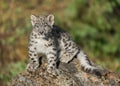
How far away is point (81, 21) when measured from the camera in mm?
18766

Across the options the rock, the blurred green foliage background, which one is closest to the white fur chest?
the rock

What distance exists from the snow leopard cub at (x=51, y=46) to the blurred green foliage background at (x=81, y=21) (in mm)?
8197

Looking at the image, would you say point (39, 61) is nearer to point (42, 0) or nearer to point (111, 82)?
point (111, 82)

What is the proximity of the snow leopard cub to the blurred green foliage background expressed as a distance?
820cm

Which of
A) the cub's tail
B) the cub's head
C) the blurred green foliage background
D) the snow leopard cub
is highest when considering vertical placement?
the cub's head

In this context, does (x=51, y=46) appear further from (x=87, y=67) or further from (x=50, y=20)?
(x=87, y=67)

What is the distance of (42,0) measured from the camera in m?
19.6

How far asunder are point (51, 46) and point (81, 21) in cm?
986

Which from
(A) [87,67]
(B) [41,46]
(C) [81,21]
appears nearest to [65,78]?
(A) [87,67]

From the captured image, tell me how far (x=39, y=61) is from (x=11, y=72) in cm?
310

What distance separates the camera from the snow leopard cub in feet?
28.9

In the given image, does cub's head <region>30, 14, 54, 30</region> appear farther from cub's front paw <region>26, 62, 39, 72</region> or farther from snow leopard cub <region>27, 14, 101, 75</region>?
cub's front paw <region>26, 62, 39, 72</region>

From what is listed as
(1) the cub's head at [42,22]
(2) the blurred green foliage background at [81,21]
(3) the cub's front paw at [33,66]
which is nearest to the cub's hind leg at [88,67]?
(3) the cub's front paw at [33,66]

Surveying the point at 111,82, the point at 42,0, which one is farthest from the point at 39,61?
the point at 42,0
